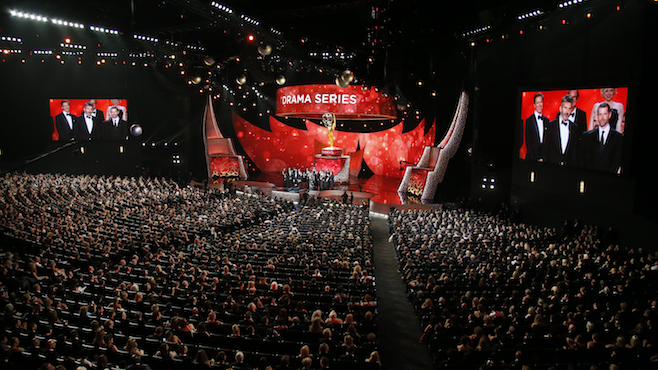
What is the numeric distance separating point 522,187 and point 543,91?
5.40 meters

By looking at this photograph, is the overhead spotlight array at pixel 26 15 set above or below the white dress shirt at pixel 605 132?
above

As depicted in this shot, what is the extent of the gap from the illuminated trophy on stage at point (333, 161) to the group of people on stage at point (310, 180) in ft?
6.94

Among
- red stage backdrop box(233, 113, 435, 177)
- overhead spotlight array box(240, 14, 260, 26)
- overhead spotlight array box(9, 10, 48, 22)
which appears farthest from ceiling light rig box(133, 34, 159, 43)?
red stage backdrop box(233, 113, 435, 177)

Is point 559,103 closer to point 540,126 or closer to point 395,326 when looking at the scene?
point 540,126

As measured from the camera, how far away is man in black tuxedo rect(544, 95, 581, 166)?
18.2m

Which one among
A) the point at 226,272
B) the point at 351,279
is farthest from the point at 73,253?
the point at 351,279

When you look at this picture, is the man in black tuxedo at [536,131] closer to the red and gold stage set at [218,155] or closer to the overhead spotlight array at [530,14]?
the overhead spotlight array at [530,14]

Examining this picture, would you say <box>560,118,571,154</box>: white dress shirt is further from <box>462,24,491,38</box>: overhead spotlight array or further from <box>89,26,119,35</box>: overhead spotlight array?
<box>89,26,119,35</box>: overhead spotlight array

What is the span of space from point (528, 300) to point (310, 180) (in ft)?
74.3

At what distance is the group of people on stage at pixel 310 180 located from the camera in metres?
31.4


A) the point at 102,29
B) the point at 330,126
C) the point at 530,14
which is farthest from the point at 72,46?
the point at 530,14

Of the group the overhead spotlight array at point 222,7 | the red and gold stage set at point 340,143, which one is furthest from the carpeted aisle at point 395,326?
the red and gold stage set at point 340,143

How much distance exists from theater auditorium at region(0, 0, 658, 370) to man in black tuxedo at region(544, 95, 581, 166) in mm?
112

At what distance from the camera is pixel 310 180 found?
31.5m
